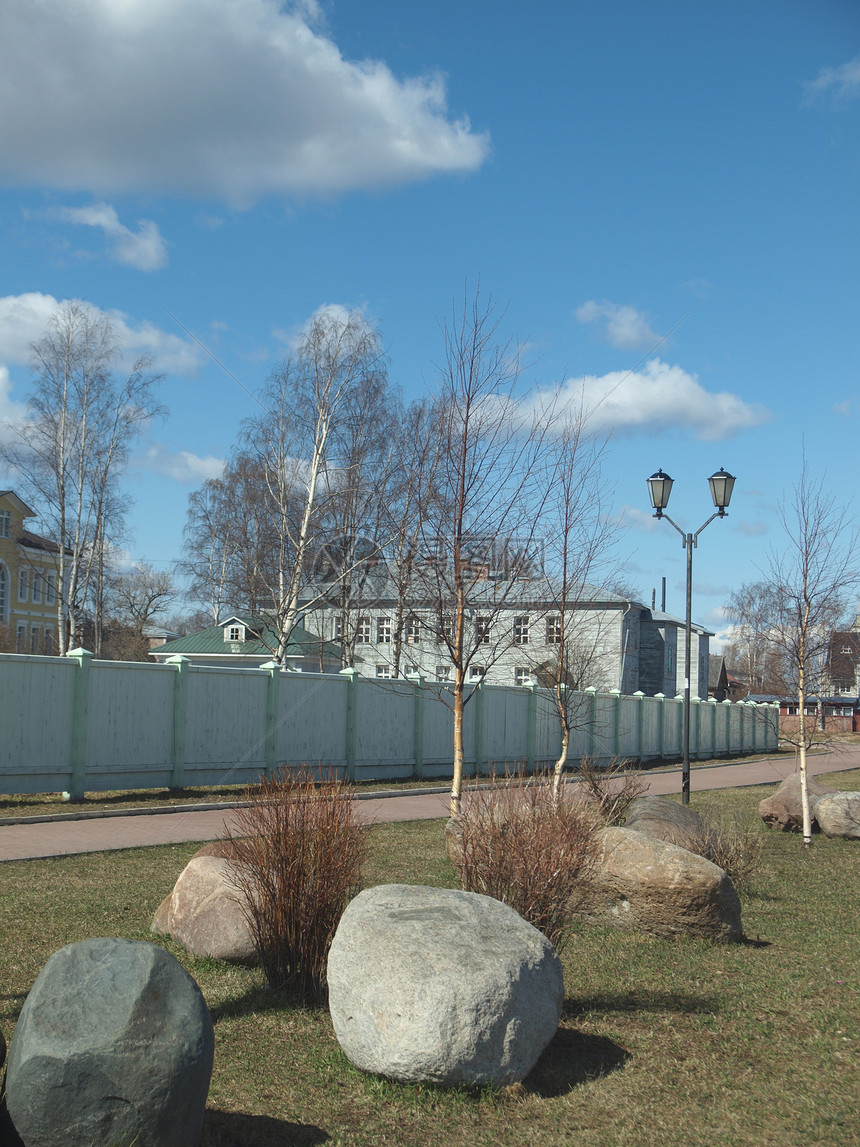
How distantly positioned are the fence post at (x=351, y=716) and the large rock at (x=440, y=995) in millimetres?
16172

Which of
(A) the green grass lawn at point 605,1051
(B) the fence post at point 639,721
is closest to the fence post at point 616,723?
(B) the fence post at point 639,721

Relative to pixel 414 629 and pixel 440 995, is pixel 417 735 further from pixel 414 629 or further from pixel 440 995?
pixel 440 995

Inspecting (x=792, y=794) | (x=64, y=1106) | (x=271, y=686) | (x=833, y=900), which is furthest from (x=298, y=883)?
(x=271, y=686)

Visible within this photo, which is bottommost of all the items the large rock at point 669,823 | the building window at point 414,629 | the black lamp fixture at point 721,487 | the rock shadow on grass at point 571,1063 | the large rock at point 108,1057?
the rock shadow on grass at point 571,1063

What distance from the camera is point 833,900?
9656mm

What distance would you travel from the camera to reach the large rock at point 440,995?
13.8 ft

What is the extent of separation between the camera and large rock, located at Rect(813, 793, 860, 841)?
570 inches

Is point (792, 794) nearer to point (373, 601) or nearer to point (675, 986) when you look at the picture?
point (675, 986)

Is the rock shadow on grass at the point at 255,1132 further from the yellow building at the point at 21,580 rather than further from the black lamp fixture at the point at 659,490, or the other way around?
the yellow building at the point at 21,580

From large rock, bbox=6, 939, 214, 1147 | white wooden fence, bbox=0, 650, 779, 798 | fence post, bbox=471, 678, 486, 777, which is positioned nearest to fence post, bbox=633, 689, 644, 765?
white wooden fence, bbox=0, 650, 779, 798

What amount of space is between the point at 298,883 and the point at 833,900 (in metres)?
6.26

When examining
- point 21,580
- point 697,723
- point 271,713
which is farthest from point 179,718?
point 21,580

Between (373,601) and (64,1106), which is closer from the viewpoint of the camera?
(64,1106)

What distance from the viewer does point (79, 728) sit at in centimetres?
1530
